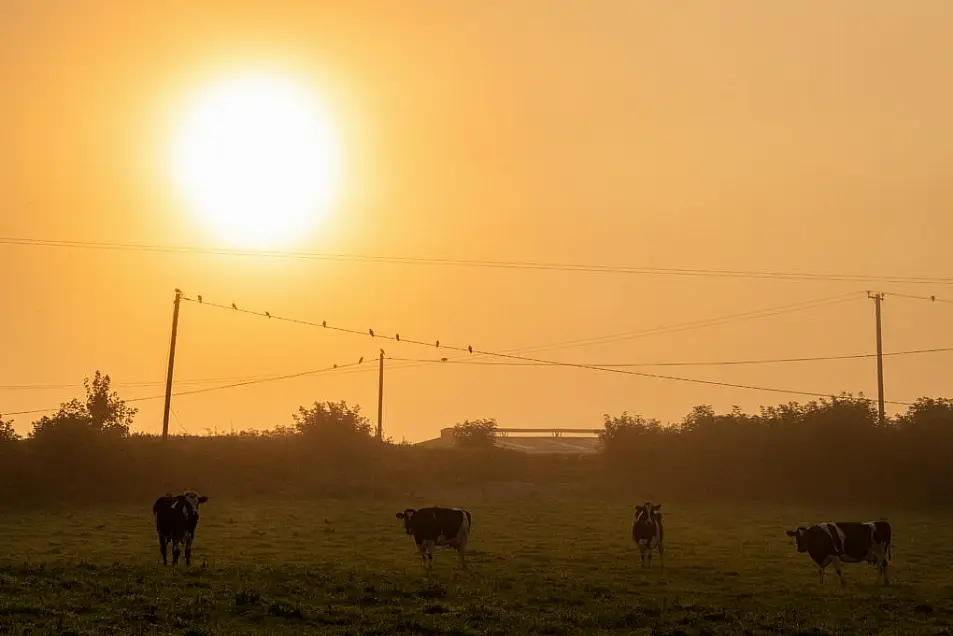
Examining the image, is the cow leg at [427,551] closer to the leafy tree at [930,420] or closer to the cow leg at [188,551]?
the cow leg at [188,551]

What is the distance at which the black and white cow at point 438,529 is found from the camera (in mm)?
32500

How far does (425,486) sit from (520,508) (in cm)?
1519

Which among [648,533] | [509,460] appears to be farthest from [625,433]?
[648,533]

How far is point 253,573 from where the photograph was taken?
90.6 feet

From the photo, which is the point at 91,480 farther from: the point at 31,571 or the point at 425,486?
the point at 31,571

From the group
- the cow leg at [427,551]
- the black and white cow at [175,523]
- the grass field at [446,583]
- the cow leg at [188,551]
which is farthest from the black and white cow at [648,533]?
the cow leg at [188,551]

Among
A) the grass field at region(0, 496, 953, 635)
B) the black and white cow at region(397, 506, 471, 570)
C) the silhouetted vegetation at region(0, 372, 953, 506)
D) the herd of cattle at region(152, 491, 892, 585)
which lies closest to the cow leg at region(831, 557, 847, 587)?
the herd of cattle at region(152, 491, 892, 585)

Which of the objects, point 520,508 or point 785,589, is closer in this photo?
point 785,589

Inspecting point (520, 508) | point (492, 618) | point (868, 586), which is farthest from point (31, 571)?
Answer: point (520, 508)

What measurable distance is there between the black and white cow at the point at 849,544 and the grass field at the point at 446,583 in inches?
23.7

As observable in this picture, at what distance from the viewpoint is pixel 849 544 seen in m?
31.4

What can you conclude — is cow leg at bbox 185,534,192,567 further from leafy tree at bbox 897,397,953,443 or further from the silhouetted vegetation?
leafy tree at bbox 897,397,953,443

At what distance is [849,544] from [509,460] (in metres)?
49.4

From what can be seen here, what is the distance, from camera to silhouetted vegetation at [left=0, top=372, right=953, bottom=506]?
6391cm
